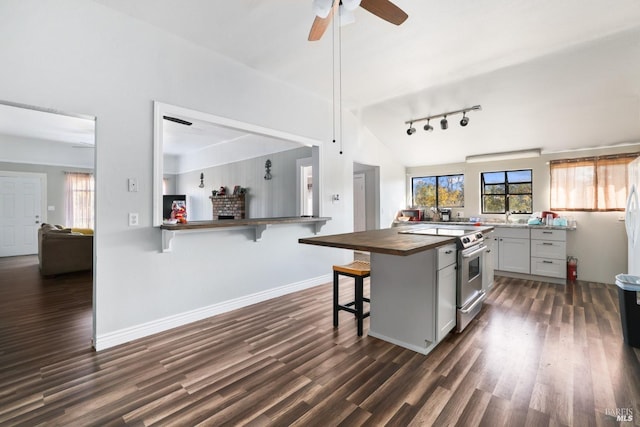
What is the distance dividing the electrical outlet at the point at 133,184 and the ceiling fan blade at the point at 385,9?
233cm

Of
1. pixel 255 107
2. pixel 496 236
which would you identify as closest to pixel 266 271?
pixel 255 107

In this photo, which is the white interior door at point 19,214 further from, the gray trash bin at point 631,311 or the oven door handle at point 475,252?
the gray trash bin at point 631,311

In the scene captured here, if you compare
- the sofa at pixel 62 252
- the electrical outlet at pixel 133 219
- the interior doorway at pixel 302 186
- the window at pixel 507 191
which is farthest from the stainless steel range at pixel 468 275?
the sofa at pixel 62 252

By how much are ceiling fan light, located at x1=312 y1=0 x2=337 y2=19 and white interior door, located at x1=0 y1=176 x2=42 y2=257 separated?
863 centimetres

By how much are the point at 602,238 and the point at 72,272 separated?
8842 millimetres

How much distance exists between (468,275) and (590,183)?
11.2ft

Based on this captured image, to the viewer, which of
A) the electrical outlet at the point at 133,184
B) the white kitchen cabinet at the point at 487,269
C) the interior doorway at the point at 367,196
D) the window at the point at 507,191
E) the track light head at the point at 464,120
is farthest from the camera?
the interior doorway at the point at 367,196

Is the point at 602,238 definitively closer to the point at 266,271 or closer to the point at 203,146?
the point at 266,271

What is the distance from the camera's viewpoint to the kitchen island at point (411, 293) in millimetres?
2314

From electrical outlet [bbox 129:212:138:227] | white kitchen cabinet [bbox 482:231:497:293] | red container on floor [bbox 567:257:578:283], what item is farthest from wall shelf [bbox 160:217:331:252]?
red container on floor [bbox 567:257:578:283]

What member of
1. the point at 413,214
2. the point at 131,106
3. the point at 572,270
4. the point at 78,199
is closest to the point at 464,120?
the point at 413,214

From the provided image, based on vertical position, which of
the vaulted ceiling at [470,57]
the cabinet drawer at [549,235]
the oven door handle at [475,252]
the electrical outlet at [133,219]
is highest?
the vaulted ceiling at [470,57]

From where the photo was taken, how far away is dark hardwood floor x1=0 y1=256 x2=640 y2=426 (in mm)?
1679

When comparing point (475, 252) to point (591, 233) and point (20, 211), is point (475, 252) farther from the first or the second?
point (20, 211)
